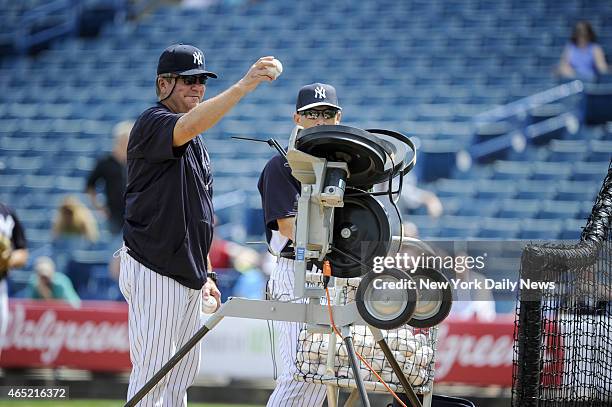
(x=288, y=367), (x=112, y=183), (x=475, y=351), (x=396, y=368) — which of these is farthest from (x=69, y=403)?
(x=396, y=368)

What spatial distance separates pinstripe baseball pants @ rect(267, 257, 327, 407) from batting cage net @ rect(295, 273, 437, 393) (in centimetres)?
18

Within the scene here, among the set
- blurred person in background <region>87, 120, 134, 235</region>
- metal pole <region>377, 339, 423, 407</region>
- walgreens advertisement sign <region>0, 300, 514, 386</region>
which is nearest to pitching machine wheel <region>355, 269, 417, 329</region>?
metal pole <region>377, 339, 423, 407</region>

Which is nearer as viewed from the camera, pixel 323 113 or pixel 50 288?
pixel 323 113

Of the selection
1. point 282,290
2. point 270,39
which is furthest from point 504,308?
point 270,39

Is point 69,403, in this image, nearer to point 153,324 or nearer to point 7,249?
point 7,249

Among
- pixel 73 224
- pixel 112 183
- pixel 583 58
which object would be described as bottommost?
pixel 73 224

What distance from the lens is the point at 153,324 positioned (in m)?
3.93

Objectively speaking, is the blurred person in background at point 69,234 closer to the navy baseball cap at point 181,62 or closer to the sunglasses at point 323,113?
the sunglasses at point 323,113

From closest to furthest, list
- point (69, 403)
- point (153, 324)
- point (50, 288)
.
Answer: point (153, 324), point (69, 403), point (50, 288)

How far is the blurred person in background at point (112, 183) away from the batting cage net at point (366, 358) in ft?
22.8

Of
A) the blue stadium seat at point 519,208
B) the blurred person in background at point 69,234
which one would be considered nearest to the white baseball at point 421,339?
the blue stadium seat at point 519,208

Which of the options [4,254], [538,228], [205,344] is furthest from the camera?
[538,228]

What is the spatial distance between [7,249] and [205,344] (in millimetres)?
2004

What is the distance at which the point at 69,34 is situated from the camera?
13.8 metres
